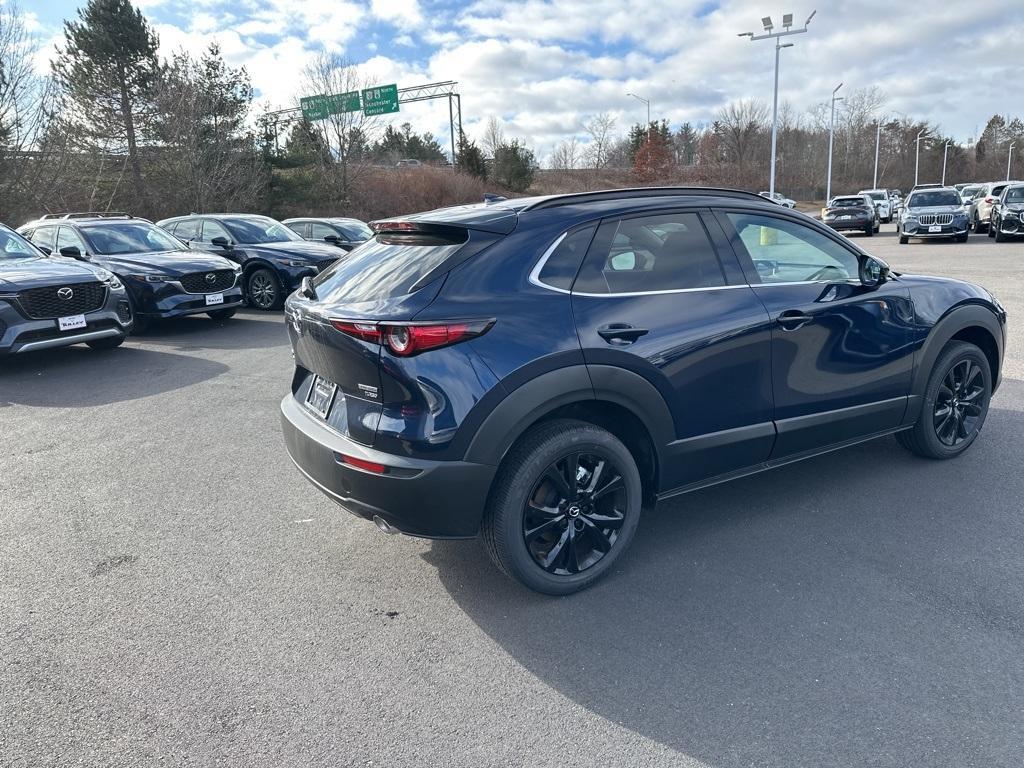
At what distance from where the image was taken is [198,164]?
29766 millimetres

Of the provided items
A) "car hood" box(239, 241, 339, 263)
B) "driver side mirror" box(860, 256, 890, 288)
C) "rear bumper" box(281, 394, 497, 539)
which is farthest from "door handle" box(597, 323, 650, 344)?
"car hood" box(239, 241, 339, 263)

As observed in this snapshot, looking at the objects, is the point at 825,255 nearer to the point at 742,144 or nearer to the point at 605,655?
the point at 605,655

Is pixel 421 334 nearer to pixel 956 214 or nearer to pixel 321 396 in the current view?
pixel 321 396

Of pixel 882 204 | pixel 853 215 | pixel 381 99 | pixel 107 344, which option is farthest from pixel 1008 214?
pixel 381 99

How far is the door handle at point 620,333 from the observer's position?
3260 mm

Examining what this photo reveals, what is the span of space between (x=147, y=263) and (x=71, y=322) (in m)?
2.25

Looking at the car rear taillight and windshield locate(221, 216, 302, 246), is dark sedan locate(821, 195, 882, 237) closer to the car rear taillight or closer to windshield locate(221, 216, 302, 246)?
windshield locate(221, 216, 302, 246)

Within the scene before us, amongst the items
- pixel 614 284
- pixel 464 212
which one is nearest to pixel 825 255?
pixel 614 284

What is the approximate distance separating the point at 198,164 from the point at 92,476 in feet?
93.5

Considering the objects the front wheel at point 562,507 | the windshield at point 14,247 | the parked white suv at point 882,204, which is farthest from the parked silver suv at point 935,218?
the windshield at point 14,247

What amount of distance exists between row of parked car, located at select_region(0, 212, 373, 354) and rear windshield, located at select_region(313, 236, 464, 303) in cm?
576

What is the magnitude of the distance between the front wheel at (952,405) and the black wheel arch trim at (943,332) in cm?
9

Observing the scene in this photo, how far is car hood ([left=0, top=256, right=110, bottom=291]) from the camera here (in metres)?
7.82

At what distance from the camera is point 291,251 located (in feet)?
40.6
